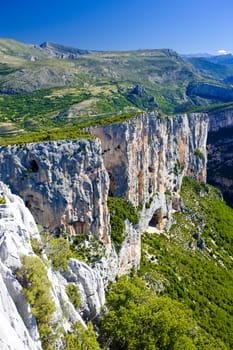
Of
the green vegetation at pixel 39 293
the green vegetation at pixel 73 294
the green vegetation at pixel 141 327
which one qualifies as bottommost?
the green vegetation at pixel 141 327

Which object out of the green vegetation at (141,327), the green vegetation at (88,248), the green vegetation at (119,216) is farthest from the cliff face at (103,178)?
the green vegetation at (141,327)

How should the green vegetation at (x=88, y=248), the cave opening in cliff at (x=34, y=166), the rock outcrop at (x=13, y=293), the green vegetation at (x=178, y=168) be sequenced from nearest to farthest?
the rock outcrop at (x=13, y=293)
the cave opening in cliff at (x=34, y=166)
the green vegetation at (x=88, y=248)
the green vegetation at (x=178, y=168)

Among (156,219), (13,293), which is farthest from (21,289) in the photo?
(156,219)

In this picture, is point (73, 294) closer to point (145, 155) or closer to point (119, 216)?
point (119, 216)

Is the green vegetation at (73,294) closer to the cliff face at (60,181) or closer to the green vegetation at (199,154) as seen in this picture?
the cliff face at (60,181)

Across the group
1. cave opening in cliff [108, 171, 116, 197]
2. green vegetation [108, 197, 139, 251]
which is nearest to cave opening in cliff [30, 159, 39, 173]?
green vegetation [108, 197, 139, 251]

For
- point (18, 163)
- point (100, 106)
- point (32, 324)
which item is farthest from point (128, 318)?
point (100, 106)

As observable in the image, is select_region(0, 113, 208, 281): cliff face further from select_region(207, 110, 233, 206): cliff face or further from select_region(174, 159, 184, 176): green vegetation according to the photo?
select_region(207, 110, 233, 206): cliff face
